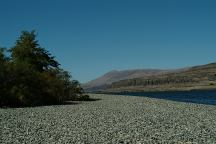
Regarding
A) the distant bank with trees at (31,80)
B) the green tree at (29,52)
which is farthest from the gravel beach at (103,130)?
the green tree at (29,52)

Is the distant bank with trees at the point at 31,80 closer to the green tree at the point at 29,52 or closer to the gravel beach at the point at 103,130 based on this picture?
the green tree at the point at 29,52

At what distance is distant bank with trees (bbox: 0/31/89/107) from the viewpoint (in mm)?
64875

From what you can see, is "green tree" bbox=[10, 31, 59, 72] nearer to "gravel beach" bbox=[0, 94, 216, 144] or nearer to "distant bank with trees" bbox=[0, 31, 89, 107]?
"distant bank with trees" bbox=[0, 31, 89, 107]

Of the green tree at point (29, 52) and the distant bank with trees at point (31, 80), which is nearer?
the distant bank with trees at point (31, 80)

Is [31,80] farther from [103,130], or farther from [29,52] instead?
[103,130]

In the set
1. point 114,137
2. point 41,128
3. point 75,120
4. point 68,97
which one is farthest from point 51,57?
point 114,137

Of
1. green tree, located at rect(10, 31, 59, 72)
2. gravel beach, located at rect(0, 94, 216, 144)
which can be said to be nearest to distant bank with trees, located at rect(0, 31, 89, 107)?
green tree, located at rect(10, 31, 59, 72)

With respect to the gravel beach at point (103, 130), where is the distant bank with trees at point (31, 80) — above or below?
above

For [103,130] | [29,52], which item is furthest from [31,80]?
[103,130]

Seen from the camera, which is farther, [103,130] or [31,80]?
[31,80]

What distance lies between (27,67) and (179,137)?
148ft

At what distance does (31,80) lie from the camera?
228ft

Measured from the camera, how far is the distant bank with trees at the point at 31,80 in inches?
2554

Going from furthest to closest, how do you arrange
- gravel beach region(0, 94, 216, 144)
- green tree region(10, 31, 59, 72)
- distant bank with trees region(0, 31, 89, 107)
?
1. green tree region(10, 31, 59, 72)
2. distant bank with trees region(0, 31, 89, 107)
3. gravel beach region(0, 94, 216, 144)
